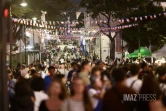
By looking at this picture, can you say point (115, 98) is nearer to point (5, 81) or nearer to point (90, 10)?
point (5, 81)

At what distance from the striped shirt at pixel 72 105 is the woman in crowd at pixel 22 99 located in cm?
136

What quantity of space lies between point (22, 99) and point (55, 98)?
112cm

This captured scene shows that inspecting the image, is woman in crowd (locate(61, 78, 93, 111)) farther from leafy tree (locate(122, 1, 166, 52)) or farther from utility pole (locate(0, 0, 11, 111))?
leafy tree (locate(122, 1, 166, 52))

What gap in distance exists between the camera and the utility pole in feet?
28.6

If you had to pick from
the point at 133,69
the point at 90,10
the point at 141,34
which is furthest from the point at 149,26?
the point at 133,69

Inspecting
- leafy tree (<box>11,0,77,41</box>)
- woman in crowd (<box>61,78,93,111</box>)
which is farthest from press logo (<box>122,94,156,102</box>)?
leafy tree (<box>11,0,77,41</box>)

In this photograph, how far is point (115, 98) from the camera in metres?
7.66

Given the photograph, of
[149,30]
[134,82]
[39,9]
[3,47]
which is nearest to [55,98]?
[3,47]

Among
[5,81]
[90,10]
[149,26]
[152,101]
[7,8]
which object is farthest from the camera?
[90,10]

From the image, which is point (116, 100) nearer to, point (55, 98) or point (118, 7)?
point (55, 98)

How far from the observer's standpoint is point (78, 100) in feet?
24.1

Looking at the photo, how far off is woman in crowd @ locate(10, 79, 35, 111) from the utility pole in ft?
0.90

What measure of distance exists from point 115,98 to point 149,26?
40.4 m

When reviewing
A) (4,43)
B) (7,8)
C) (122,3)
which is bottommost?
(4,43)
